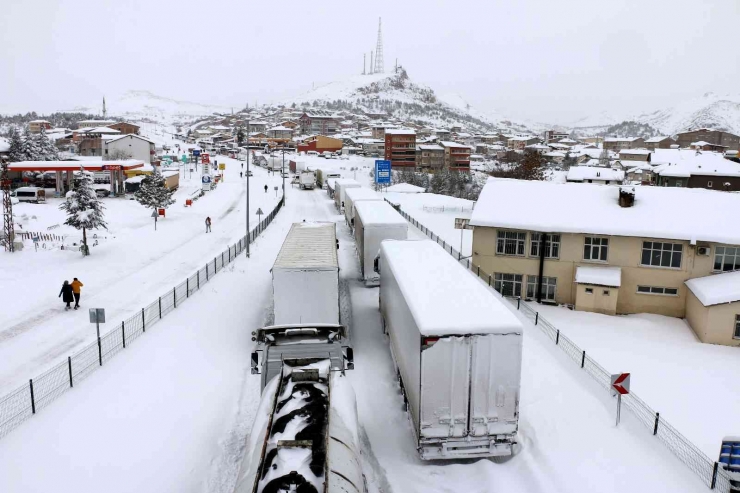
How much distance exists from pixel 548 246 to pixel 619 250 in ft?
10.7

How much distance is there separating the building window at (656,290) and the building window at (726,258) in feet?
6.77

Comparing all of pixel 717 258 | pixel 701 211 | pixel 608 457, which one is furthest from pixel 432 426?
pixel 701 211

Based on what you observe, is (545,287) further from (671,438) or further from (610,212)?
(671,438)

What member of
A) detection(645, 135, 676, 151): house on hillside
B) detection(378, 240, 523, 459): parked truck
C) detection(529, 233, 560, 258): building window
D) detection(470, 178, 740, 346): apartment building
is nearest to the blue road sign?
detection(470, 178, 740, 346): apartment building

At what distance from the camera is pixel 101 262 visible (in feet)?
104

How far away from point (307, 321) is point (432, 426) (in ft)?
22.3

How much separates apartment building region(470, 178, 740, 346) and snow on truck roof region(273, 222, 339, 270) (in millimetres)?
9013

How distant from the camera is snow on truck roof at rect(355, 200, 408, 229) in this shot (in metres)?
24.5

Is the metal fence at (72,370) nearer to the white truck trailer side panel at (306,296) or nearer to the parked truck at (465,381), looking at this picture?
the white truck trailer side panel at (306,296)

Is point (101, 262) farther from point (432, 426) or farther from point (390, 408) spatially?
point (432, 426)

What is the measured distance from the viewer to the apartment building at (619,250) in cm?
2442

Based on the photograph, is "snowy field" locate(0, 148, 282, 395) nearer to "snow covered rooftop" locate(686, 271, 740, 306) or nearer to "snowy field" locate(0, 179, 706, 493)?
"snowy field" locate(0, 179, 706, 493)

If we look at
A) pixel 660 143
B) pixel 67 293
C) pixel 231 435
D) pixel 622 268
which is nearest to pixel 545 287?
pixel 622 268

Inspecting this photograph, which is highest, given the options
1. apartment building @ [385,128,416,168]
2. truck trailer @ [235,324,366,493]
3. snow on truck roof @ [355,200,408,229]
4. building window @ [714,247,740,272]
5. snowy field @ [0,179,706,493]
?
apartment building @ [385,128,416,168]
